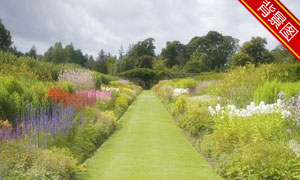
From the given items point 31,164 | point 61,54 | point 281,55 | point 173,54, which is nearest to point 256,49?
point 281,55

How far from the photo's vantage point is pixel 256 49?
37.9m

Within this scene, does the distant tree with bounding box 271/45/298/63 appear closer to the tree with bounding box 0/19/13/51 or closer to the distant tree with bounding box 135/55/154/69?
the distant tree with bounding box 135/55/154/69

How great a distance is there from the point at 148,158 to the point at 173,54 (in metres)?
49.7

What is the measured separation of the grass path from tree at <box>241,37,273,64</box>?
3177 cm

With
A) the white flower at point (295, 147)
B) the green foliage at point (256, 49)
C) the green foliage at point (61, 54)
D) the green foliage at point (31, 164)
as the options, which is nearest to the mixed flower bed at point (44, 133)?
the green foliage at point (31, 164)

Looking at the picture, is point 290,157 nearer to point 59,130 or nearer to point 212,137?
point 212,137

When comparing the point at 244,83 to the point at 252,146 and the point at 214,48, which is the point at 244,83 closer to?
the point at 252,146

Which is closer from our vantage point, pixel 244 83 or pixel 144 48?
pixel 244 83

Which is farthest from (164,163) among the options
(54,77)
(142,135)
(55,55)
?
(55,55)

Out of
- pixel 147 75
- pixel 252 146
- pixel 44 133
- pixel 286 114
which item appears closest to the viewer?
pixel 252 146

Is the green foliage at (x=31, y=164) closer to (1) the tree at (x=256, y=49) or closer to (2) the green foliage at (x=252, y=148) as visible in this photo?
(2) the green foliage at (x=252, y=148)

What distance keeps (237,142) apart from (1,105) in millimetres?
5059

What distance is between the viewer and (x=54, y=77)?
43.8 ft

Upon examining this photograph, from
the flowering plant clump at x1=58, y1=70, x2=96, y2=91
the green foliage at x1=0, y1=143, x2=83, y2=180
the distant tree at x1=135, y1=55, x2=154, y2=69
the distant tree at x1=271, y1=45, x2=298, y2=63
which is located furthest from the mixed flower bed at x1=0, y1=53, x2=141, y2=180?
the distant tree at x1=135, y1=55, x2=154, y2=69
